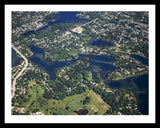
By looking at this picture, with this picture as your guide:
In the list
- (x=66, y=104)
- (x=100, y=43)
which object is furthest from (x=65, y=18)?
(x=66, y=104)

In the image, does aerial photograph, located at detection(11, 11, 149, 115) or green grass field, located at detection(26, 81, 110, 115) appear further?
aerial photograph, located at detection(11, 11, 149, 115)

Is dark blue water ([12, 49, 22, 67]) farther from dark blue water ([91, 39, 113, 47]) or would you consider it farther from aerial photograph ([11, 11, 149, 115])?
dark blue water ([91, 39, 113, 47])

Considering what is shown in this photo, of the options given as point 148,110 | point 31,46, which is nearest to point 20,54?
point 31,46

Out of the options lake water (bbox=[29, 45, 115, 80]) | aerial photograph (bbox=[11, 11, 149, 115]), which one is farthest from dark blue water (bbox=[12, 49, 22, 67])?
lake water (bbox=[29, 45, 115, 80])

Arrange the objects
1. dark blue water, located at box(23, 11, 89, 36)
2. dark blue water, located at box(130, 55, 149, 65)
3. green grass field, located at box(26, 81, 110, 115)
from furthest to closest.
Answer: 1. dark blue water, located at box(23, 11, 89, 36)
2. dark blue water, located at box(130, 55, 149, 65)
3. green grass field, located at box(26, 81, 110, 115)

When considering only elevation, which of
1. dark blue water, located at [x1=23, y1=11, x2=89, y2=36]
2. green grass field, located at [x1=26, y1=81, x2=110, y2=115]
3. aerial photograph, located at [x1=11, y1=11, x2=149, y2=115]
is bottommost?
green grass field, located at [x1=26, y1=81, x2=110, y2=115]

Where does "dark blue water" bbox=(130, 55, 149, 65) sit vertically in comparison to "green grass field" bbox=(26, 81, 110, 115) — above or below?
above

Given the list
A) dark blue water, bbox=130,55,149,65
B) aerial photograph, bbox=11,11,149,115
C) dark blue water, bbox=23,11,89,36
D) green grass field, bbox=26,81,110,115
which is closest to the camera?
green grass field, bbox=26,81,110,115

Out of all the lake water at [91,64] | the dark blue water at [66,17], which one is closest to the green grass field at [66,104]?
the lake water at [91,64]

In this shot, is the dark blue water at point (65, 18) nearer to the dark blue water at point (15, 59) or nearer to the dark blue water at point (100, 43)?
the dark blue water at point (100, 43)

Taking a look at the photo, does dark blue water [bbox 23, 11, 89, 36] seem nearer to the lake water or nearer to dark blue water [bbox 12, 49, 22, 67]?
dark blue water [bbox 12, 49, 22, 67]

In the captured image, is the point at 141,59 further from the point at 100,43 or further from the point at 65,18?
the point at 65,18
